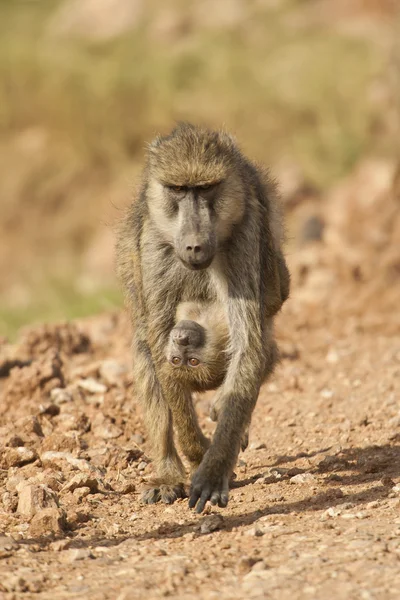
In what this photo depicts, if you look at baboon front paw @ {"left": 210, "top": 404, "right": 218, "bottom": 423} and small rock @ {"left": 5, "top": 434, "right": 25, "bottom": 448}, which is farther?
small rock @ {"left": 5, "top": 434, "right": 25, "bottom": 448}

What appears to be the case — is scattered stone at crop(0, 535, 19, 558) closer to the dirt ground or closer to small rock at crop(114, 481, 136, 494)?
the dirt ground

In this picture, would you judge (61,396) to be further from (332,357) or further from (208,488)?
(332,357)

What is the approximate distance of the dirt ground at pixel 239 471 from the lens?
3.13 metres

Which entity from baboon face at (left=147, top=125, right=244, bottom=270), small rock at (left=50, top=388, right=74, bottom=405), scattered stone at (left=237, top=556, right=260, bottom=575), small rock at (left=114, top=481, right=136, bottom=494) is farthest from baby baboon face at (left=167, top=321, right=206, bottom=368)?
small rock at (left=50, top=388, right=74, bottom=405)

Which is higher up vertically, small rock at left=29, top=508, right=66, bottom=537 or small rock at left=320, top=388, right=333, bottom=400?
small rock at left=320, top=388, right=333, bottom=400

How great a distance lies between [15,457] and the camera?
4637 mm

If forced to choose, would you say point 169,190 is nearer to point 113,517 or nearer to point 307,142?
point 113,517

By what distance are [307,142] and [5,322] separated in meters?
7.84

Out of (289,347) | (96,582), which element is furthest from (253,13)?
(96,582)

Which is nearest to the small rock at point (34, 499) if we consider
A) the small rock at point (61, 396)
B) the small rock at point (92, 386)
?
the small rock at point (61, 396)

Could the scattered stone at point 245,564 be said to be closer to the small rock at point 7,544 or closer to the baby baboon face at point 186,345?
the small rock at point 7,544

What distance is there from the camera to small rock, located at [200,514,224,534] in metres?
3.71

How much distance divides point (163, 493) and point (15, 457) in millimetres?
789

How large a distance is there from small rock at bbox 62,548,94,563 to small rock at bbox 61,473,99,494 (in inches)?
33.7
